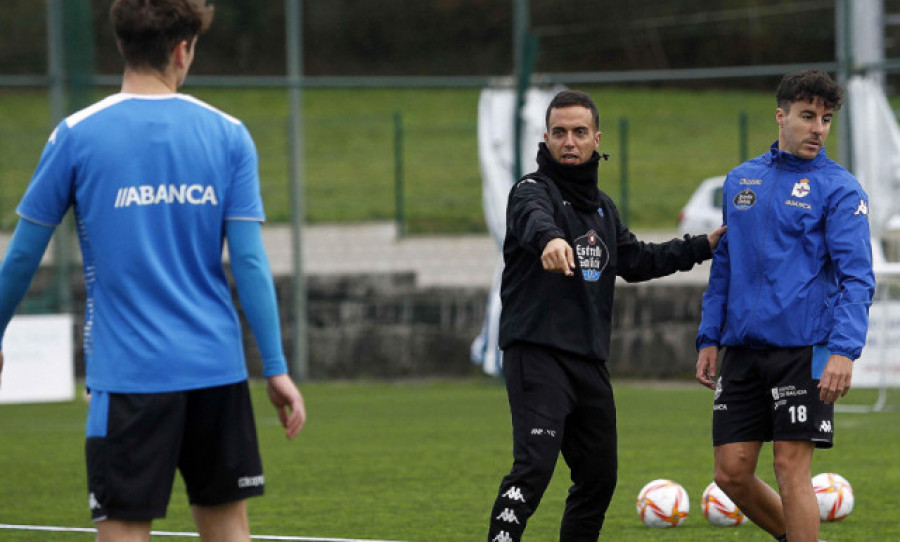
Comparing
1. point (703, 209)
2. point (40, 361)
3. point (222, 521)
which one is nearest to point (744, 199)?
point (222, 521)

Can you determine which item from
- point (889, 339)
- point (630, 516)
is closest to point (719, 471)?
point (630, 516)

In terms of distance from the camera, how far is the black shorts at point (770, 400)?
17.3 ft

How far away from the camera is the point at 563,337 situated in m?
5.34

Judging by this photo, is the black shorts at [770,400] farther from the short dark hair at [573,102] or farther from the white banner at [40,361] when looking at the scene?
the white banner at [40,361]

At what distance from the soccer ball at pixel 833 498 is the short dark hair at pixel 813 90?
227 centimetres

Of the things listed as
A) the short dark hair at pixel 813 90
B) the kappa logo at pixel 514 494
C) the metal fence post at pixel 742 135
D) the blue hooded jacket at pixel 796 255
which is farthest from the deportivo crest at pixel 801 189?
the metal fence post at pixel 742 135

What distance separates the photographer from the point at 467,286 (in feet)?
54.4

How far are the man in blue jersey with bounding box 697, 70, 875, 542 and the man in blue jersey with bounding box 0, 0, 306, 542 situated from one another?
200 cm

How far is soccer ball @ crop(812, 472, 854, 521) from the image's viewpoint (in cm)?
698

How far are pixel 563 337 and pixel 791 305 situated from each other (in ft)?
2.59

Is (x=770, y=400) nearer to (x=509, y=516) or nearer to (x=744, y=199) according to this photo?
(x=744, y=199)

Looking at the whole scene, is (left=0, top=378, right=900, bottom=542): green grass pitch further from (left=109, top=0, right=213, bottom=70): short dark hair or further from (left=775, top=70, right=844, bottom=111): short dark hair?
(left=109, top=0, right=213, bottom=70): short dark hair

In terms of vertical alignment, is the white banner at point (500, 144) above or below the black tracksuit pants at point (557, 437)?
above

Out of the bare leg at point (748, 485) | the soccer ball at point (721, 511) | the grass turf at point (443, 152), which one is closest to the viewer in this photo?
the bare leg at point (748, 485)
